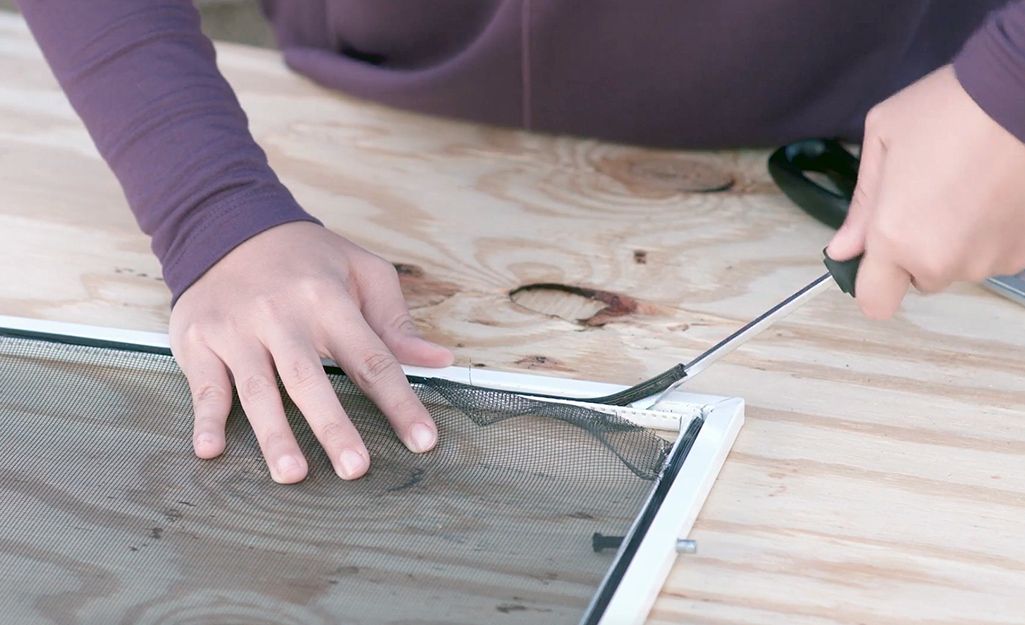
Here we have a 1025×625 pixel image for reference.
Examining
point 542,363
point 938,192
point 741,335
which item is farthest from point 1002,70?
→ point 542,363

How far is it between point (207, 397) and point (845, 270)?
1.32 ft

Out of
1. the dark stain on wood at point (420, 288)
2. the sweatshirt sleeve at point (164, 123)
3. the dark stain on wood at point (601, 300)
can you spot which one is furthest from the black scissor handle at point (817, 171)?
the sweatshirt sleeve at point (164, 123)

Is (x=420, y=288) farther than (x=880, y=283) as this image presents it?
Yes

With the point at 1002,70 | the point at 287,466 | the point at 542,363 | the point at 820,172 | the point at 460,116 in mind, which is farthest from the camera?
the point at 460,116

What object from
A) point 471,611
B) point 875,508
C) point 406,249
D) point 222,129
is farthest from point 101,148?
point 875,508

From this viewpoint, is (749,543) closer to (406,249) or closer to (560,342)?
(560,342)

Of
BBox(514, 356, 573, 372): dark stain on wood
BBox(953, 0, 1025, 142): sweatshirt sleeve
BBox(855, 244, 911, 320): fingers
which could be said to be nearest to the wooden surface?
BBox(514, 356, 573, 372): dark stain on wood

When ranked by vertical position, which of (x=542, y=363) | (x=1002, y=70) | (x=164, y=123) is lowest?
(x=542, y=363)

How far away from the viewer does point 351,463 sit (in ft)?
1.95

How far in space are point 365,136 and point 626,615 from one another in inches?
25.7

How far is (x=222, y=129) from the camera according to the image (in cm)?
78

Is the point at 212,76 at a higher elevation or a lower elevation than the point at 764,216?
higher

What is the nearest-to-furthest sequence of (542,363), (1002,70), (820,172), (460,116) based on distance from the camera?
(1002,70) < (542,363) < (820,172) < (460,116)

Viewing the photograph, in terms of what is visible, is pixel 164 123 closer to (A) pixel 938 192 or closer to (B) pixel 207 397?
(B) pixel 207 397
